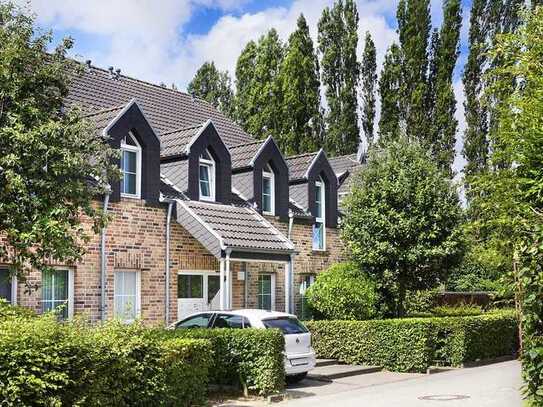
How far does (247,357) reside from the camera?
1510 cm

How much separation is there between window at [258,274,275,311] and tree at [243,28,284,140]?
19287mm

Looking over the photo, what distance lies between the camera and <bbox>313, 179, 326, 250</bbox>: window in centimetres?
2639

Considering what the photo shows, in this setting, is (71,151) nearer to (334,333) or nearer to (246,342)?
(246,342)

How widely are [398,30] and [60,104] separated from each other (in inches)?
1204

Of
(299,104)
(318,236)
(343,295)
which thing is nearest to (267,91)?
(299,104)

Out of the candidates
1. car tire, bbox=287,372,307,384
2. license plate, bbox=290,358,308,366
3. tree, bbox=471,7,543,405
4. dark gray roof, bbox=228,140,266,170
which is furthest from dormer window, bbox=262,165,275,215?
tree, bbox=471,7,543,405

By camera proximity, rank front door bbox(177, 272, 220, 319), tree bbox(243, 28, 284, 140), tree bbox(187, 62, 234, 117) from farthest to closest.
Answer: tree bbox(187, 62, 234, 117), tree bbox(243, 28, 284, 140), front door bbox(177, 272, 220, 319)

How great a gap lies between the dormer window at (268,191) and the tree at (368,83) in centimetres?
1884

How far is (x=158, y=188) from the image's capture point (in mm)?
20578

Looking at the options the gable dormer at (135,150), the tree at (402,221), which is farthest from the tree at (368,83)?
the gable dormer at (135,150)

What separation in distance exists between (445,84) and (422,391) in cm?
2600

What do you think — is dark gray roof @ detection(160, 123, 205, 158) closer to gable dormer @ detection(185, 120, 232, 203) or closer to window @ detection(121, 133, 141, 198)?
gable dormer @ detection(185, 120, 232, 203)

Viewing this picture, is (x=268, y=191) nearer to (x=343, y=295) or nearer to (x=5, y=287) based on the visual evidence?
(x=343, y=295)

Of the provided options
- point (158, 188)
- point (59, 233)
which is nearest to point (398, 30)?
point (158, 188)
